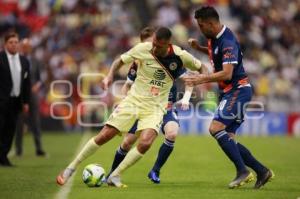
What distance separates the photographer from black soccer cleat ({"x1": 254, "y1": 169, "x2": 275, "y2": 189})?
11.0 metres

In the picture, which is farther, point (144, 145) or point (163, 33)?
point (144, 145)

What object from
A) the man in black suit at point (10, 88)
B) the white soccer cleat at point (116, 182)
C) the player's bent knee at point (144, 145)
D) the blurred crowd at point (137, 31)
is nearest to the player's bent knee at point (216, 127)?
the player's bent knee at point (144, 145)

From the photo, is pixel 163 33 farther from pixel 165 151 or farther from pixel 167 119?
pixel 165 151

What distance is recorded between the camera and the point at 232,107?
11.0m

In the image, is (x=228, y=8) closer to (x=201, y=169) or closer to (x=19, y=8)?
(x=19, y=8)

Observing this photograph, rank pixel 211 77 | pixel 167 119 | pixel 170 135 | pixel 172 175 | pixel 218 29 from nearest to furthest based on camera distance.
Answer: pixel 211 77, pixel 218 29, pixel 170 135, pixel 167 119, pixel 172 175

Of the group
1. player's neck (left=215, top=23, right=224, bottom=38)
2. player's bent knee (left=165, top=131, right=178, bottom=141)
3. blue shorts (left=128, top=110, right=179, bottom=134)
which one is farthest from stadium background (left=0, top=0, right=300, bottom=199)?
player's neck (left=215, top=23, right=224, bottom=38)

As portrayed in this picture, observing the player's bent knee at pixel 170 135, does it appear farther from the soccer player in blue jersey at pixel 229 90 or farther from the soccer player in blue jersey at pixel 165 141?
the soccer player in blue jersey at pixel 229 90

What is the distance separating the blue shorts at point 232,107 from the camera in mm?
11000

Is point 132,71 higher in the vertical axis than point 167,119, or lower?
higher

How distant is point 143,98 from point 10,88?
461 centimetres

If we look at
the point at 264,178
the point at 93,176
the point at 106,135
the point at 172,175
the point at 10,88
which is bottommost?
the point at 172,175

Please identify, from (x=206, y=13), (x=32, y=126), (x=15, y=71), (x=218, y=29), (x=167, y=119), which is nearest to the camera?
(x=206, y=13)

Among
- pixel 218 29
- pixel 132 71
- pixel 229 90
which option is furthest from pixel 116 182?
pixel 218 29
